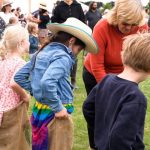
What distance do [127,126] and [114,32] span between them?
1749mm

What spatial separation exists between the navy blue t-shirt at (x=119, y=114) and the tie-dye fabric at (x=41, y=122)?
2.47 ft

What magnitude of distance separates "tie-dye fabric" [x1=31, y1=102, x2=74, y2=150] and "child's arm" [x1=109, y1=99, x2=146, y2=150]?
997mm

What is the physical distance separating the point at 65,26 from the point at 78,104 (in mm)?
3863

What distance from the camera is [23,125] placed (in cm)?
406

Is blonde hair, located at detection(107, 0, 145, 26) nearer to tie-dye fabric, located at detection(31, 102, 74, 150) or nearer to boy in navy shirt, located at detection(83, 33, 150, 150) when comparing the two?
tie-dye fabric, located at detection(31, 102, 74, 150)

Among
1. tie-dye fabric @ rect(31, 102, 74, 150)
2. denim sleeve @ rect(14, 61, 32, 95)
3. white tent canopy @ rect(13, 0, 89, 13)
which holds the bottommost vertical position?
white tent canopy @ rect(13, 0, 89, 13)

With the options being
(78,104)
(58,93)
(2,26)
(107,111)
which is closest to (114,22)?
(58,93)

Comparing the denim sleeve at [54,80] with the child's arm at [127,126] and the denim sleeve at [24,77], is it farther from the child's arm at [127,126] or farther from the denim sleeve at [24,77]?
the child's arm at [127,126]

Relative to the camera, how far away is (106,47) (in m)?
4.14

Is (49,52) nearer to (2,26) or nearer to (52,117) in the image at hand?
(52,117)

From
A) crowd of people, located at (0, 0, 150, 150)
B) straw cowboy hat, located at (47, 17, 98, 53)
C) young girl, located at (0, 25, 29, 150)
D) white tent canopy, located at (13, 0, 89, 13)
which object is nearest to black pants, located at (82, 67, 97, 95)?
crowd of people, located at (0, 0, 150, 150)

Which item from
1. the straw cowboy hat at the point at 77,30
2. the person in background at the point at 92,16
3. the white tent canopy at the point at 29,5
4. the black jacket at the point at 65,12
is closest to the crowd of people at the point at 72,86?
the straw cowboy hat at the point at 77,30

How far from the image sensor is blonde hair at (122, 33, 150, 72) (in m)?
2.55

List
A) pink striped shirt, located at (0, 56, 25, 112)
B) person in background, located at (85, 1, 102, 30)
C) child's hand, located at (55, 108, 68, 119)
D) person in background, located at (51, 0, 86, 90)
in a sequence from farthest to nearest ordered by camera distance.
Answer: person in background, located at (85, 1, 102, 30), person in background, located at (51, 0, 86, 90), pink striped shirt, located at (0, 56, 25, 112), child's hand, located at (55, 108, 68, 119)
